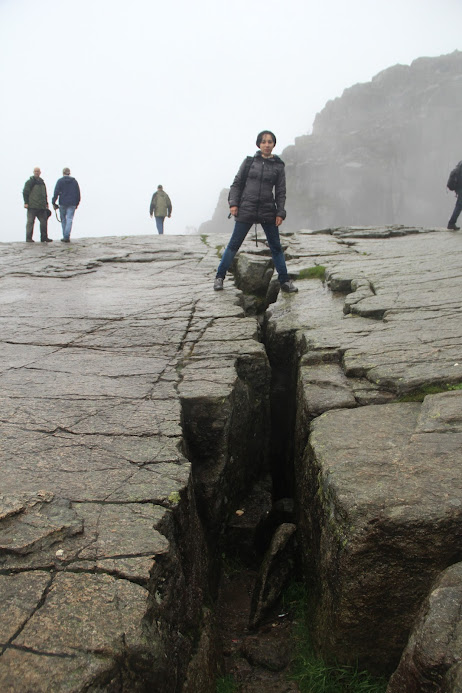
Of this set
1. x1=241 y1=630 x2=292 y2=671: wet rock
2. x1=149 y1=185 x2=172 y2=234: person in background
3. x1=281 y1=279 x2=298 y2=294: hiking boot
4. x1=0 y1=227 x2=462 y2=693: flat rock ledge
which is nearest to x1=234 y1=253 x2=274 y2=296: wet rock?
x1=281 y1=279 x2=298 y2=294: hiking boot

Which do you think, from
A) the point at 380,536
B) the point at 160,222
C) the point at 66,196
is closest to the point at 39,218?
the point at 66,196

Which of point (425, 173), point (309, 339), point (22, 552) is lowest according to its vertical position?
point (22, 552)

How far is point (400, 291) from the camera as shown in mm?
7621

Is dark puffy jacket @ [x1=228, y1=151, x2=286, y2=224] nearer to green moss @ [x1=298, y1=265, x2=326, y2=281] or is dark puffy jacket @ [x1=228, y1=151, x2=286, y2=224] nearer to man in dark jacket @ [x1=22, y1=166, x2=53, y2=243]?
green moss @ [x1=298, y1=265, x2=326, y2=281]

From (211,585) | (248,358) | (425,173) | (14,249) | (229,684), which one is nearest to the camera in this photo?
(229,684)

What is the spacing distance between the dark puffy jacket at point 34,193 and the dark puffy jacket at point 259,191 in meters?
9.92

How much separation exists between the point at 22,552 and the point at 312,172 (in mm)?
75512

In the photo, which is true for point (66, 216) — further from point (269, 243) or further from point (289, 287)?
point (289, 287)

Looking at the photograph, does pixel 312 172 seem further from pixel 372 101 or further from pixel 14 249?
pixel 14 249

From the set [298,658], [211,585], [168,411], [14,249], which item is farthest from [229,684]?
[14,249]

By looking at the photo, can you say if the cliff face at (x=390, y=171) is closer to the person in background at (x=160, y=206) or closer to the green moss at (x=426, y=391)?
the person in background at (x=160, y=206)

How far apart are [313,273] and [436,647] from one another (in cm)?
805

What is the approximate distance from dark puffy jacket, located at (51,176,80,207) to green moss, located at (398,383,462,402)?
1408 cm

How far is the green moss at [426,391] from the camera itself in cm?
438
